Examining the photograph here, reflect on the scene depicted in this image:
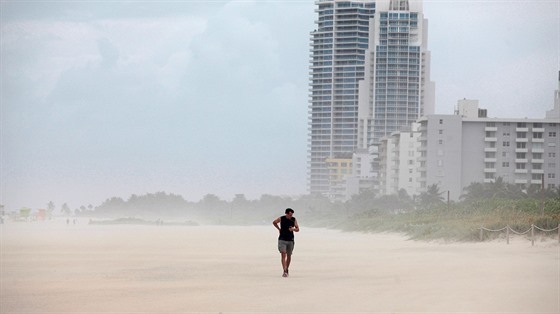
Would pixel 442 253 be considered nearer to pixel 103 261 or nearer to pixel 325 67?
pixel 103 261

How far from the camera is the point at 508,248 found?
47.6 feet

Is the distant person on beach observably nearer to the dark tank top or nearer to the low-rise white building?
the dark tank top

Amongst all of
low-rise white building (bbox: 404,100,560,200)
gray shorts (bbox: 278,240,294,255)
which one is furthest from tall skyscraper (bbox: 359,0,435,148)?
gray shorts (bbox: 278,240,294,255)

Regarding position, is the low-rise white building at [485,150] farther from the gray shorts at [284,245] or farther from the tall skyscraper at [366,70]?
the tall skyscraper at [366,70]

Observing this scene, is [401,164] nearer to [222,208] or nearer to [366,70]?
[222,208]

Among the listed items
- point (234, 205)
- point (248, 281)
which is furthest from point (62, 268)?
point (234, 205)

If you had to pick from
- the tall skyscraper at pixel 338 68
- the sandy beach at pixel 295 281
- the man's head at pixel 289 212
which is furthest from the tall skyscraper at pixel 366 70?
the man's head at pixel 289 212

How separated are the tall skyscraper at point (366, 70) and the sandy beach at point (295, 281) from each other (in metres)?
79.4

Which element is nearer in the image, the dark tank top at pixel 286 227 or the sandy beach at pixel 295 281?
the sandy beach at pixel 295 281

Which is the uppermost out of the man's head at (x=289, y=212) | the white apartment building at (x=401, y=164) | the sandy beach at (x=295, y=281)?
the white apartment building at (x=401, y=164)

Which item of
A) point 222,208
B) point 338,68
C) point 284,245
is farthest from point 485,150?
point 338,68

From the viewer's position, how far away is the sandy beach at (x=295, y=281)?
8617mm

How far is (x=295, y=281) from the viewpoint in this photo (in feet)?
33.5

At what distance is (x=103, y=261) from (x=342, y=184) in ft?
165
